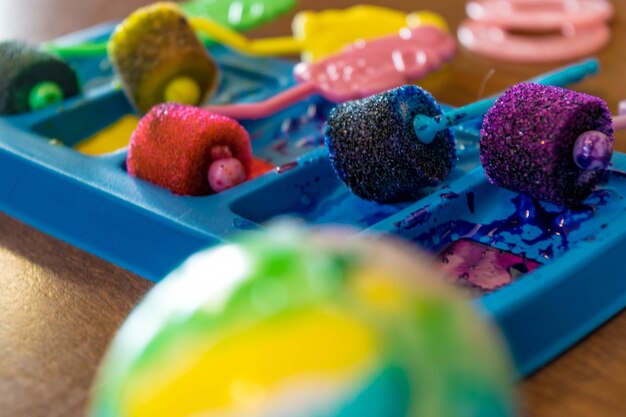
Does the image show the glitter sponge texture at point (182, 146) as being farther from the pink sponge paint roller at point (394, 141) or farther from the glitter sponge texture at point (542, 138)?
the glitter sponge texture at point (542, 138)

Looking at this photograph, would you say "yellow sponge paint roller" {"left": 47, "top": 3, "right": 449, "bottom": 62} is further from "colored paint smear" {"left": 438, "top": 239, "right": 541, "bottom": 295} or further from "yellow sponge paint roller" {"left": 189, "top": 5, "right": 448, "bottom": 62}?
"colored paint smear" {"left": 438, "top": 239, "right": 541, "bottom": 295}

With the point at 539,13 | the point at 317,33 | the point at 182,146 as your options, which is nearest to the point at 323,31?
the point at 317,33

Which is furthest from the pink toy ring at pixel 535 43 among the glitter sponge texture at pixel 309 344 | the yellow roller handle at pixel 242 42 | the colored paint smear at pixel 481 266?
the glitter sponge texture at pixel 309 344

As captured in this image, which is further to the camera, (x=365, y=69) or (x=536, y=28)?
(x=536, y=28)

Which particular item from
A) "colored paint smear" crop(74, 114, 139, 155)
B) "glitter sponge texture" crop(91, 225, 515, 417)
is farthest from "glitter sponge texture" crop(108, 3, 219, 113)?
"glitter sponge texture" crop(91, 225, 515, 417)

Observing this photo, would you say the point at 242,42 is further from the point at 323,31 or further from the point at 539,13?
the point at 539,13

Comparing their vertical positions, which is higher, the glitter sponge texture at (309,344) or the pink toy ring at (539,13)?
the glitter sponge texture at (309,344)

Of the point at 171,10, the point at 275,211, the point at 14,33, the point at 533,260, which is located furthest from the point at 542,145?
the point at 14,33
